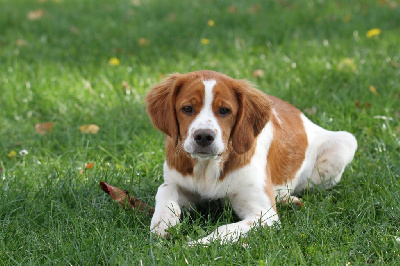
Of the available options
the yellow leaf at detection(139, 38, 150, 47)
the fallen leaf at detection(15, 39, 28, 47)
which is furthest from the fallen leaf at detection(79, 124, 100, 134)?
the fallen leaf at detection(15, 39, 28, 47)

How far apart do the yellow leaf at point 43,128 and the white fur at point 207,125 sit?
238 centimetres

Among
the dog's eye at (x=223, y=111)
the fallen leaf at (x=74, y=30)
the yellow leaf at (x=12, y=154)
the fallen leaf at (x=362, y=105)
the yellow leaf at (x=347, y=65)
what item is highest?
the dog's eye at (x=223, y=111)

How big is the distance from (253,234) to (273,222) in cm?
22

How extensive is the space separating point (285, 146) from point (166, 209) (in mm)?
1067

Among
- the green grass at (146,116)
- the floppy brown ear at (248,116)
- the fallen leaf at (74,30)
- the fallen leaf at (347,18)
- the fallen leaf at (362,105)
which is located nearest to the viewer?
the green grass at (146,116)

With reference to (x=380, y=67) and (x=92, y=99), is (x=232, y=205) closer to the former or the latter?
(x=92, y=99)

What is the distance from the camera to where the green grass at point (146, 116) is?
3.51 meters

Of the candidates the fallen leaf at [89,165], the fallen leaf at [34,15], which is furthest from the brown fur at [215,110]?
the fallen leaf at [34,15]

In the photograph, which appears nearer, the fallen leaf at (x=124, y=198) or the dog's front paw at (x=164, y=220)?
the dog's front paw at (x=164, y=220)

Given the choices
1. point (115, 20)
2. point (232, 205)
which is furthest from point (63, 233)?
point (115, 20)

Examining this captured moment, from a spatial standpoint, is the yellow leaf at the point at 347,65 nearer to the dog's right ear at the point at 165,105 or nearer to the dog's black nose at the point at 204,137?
the dog's right ear at the point at 165,105

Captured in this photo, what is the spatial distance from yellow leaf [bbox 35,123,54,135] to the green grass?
0.27 ft

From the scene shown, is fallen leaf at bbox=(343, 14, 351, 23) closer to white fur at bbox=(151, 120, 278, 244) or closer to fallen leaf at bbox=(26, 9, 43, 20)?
fallen leaf at bbox=(26, 9, 43, 20)

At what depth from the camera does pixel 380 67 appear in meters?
6.72
